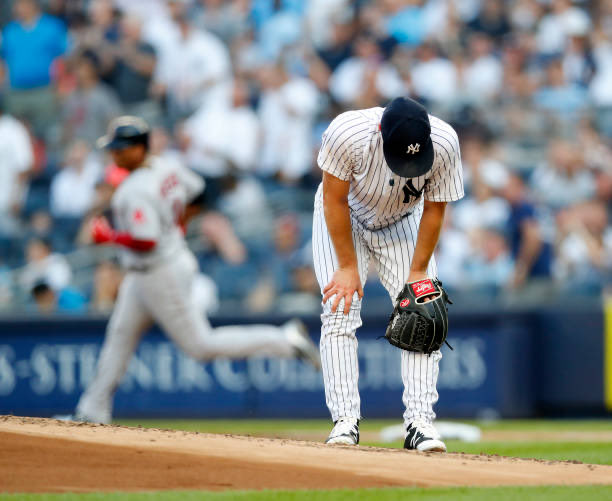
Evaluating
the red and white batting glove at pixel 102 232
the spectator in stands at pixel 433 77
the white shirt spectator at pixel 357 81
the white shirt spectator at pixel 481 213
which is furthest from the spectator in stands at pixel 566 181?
the red and white batting glove at pixel 102 232

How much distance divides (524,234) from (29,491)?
7646 millimetres

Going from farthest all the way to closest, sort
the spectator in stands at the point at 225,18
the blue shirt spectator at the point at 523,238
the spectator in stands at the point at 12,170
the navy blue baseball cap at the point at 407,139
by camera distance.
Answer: the spectator in stands at the point at 225,18 < the spectator in stands at the point at 12,170 < the blue shirt spectator at the point at 523,238 < the navy blue baseball cap at the point at 407,139

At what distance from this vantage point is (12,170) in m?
13.5

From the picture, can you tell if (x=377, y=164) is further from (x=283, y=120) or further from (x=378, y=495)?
(x=283, y=120)

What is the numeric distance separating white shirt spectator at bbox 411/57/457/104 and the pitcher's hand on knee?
802 centimetres

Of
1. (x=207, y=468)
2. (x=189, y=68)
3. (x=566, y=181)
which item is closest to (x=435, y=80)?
(x=566, y=181)

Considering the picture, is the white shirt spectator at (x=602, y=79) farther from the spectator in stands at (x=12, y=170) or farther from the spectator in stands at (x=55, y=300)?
the spectator in stands at (x=12, y=170)

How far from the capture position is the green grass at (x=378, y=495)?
422 cm

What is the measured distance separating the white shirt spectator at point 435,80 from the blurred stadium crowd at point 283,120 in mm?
27

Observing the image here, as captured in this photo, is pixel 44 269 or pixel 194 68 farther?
pixel 194 68

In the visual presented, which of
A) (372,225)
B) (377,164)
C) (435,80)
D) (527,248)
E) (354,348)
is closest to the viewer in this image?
(377,164)

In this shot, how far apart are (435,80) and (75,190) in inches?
170

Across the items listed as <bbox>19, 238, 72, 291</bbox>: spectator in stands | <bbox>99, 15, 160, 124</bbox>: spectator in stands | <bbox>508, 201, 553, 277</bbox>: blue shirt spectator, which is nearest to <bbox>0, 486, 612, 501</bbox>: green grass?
<bbox>508, 201, 553, 277</bbox>: blue shirt spectator

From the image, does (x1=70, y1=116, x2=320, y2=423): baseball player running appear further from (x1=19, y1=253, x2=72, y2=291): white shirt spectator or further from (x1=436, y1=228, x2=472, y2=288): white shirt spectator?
(x1=19, y1=253, x2=72, y2=291): white shirt spectator
